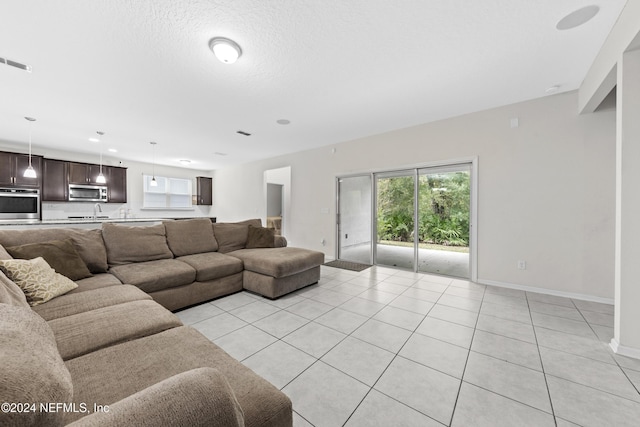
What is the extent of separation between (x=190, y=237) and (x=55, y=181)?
5206 mm

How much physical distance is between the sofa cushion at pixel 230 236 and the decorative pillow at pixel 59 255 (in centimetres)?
162

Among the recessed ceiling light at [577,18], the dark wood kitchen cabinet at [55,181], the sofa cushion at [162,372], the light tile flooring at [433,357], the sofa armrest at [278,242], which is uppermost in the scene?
the recessed ceiling light at [577,18]

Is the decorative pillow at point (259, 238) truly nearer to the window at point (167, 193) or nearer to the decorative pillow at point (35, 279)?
the decorative pillow at point (35, 279)

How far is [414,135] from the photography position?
433 centimetres

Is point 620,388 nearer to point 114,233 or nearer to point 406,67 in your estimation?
point 406,67

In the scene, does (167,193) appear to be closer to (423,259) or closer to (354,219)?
(354,219)

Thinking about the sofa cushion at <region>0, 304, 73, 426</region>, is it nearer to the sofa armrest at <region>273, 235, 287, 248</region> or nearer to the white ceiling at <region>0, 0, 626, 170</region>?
the white ceiling at <region>0, 0, 626, 170</region>

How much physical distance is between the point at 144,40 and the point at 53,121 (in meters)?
3.59

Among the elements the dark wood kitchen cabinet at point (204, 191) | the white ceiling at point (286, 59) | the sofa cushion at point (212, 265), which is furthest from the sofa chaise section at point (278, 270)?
the dark wood kitchen cabinet at point (204, 191)

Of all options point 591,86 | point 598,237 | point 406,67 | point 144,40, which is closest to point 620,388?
point 598,237

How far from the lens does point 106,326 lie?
1.40 meters

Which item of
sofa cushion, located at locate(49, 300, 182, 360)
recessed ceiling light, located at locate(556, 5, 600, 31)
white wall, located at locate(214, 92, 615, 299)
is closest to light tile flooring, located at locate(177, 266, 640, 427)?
white wall, located at locate(214, 92, 615, 299)

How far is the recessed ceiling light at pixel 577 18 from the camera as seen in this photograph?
73.7 inches

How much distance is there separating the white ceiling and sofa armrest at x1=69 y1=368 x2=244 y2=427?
233cm
